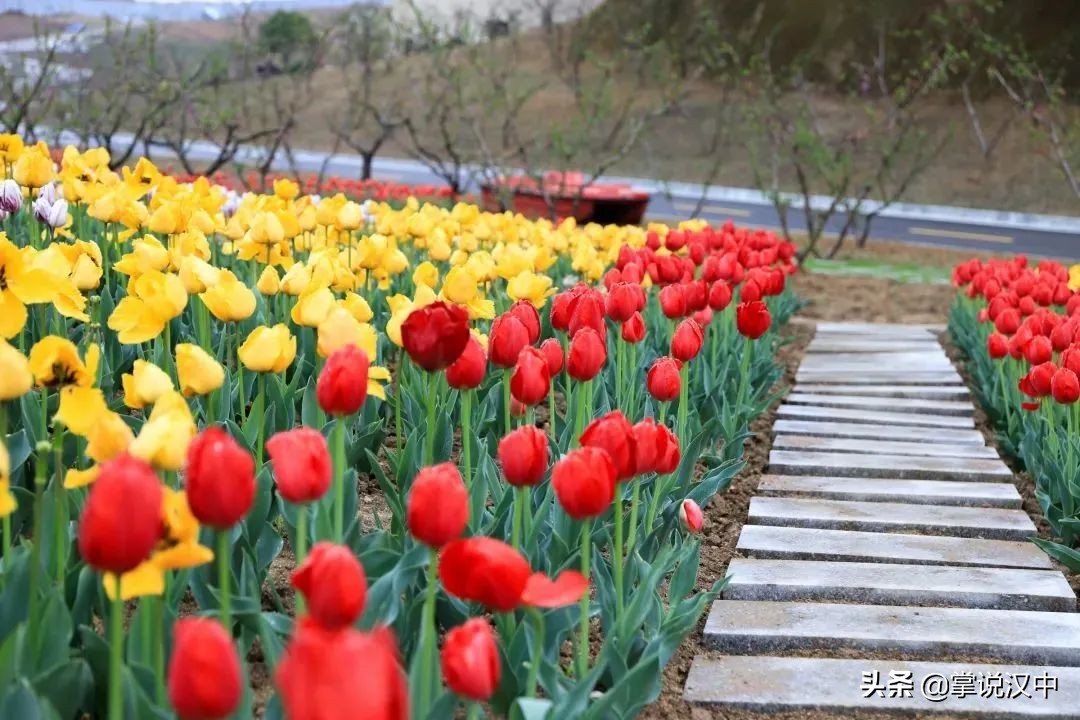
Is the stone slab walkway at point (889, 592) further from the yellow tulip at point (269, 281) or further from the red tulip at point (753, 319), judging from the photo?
the yellow tulip at point (269, 281)

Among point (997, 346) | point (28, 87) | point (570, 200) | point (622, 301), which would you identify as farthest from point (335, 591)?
point (570, 200)

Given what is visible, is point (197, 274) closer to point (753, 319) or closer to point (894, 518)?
point (753, 319)

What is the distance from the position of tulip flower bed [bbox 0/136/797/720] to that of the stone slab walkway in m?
0.23

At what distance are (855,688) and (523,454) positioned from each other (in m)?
1.06

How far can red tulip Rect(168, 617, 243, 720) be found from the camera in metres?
0.93

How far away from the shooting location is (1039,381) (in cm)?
341

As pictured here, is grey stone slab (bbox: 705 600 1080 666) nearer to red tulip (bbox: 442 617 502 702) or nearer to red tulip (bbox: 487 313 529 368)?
red tulip (bbox: 487 313 529 368)

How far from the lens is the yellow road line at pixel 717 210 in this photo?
2048 centimetres

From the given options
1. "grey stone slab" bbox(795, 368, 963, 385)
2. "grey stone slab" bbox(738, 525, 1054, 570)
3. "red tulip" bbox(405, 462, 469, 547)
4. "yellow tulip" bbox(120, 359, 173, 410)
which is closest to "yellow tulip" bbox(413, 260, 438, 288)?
"grey stone slab" bbox(738, 525, 1054, 570)

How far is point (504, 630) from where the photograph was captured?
1879 mm

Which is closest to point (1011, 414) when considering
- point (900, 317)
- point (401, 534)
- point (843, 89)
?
point (401, 534)

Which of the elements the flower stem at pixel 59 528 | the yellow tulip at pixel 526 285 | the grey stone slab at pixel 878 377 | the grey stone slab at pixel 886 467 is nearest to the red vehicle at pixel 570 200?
the grey stone slab at pixel 878 377

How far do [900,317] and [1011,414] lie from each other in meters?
3.96

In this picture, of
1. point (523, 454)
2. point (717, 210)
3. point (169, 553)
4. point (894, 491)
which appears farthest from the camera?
point (717, 210)
